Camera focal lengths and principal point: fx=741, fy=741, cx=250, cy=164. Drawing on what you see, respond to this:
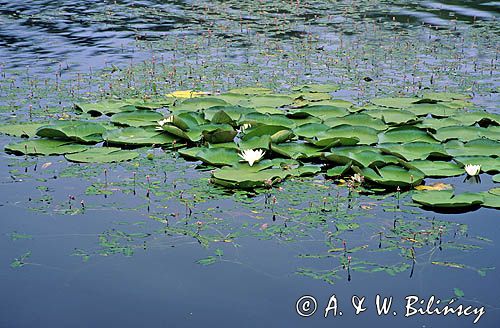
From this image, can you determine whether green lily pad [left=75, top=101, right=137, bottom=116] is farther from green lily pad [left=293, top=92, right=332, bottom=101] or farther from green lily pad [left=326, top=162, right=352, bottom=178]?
green lily pad [left=326, top=162, right=352, bottom=178]

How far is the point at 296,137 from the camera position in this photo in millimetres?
5051

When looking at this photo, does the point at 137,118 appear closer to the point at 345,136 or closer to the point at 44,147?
the point at 44,147

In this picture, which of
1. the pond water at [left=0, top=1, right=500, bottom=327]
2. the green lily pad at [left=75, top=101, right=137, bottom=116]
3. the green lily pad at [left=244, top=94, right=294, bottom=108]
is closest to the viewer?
the pond water at [left=0, top=1, right=500, bottom=327]

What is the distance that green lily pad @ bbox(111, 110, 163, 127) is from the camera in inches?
211

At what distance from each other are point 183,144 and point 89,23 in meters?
5.94

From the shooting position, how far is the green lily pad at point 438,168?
174 inches

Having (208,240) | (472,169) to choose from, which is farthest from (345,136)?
(208,240)

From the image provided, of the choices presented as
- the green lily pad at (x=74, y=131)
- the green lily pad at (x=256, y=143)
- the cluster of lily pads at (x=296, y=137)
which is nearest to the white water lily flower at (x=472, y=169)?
the cluster of lily pads at (x=296, y=137)

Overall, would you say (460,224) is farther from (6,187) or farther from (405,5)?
(405,5)

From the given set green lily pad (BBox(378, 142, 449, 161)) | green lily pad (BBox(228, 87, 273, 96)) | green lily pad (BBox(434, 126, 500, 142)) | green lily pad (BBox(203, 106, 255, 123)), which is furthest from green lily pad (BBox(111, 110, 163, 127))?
green lily pad (BBox(434, 126, 500, 142))

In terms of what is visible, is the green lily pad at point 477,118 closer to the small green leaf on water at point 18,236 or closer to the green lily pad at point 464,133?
the green lily pad at point 464,133

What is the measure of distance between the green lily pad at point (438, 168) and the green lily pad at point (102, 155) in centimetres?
178

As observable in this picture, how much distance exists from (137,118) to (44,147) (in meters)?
0.78

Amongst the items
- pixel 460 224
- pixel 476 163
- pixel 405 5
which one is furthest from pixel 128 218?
pixel 405 5
